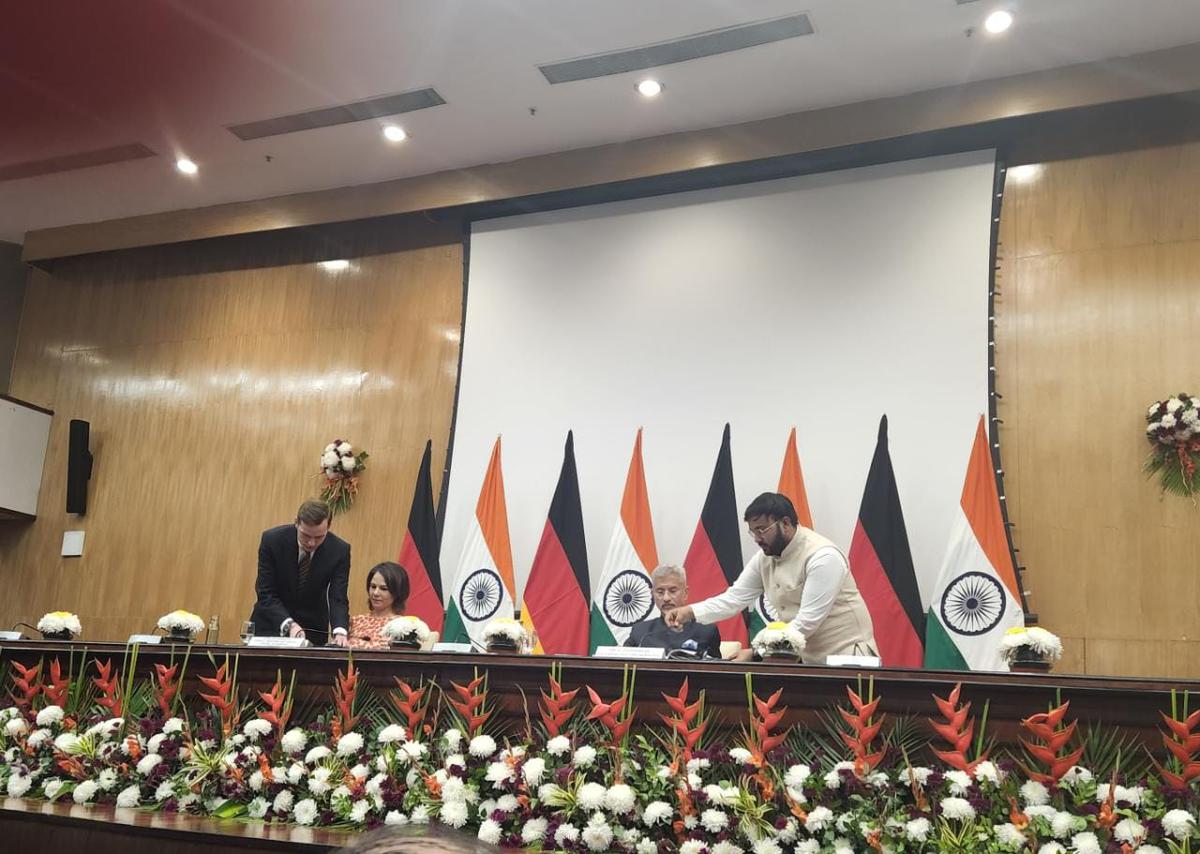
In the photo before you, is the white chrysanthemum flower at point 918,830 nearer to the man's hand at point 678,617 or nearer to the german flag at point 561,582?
the man's hand at point 678,617

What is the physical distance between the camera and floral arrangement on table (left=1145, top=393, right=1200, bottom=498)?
520cm

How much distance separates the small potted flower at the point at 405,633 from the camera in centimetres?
376

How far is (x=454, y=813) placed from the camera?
2.64m

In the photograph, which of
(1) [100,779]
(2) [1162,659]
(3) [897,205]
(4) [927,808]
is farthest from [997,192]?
(1) [100,779]

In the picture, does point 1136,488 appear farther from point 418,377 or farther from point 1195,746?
point 418,377

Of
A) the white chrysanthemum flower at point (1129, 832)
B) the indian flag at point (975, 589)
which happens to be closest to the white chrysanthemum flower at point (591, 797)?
the white chrysanthemum flower at point (1129, 832)

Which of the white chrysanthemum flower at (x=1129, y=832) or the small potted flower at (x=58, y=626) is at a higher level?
the small potted flower at (x=58, y=626)

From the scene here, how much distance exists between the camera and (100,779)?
321 centimetres

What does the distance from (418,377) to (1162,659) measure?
4758mm

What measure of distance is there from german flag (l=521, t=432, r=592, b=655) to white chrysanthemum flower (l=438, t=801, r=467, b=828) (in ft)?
11.0

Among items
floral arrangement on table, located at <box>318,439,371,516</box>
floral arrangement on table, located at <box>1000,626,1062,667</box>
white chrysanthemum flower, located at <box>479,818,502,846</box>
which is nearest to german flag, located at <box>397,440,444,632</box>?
floral arrangement on table, located at <box>318,439,371,516</box>

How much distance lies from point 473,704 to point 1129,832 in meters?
1.64

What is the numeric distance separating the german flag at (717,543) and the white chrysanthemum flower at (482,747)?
311 centimetres

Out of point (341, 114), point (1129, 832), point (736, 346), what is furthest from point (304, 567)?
point (1129, 832)
